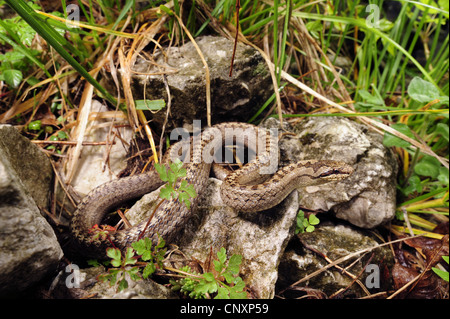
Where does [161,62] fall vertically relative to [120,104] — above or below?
above

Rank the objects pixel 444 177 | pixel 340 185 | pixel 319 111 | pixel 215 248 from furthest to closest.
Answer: pixel 319 111 < pixel 444 177 < pixel 340 185 < pixel 215 248

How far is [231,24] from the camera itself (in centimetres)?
377

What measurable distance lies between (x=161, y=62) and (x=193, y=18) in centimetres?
66

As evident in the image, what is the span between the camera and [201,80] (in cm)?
345

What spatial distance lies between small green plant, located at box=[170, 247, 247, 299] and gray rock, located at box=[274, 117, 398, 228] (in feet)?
4.81

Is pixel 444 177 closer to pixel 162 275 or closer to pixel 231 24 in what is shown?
pixel 231 24

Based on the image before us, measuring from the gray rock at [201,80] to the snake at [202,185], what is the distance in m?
0.29

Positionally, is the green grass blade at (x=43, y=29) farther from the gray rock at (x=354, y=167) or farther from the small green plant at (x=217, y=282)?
the gray rock at (x=354, y=167)

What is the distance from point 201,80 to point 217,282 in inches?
81.7

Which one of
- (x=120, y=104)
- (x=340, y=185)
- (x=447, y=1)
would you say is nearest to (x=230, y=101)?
(x=120, y=104)

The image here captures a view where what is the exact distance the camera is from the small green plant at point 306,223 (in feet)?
11.2

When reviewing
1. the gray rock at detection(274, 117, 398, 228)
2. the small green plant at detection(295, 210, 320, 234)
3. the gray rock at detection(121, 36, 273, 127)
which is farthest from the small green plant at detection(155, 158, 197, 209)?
the gray rock at detection(274, 117, 398, 228)

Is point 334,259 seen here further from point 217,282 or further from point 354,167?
point 217,282

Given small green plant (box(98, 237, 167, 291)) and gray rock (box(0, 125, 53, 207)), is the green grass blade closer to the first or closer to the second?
gray rock (box(0, 125, 53, 207))
